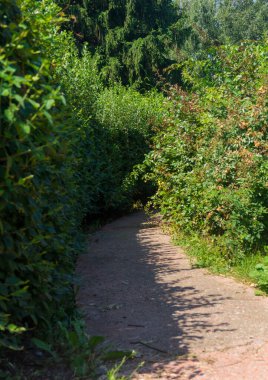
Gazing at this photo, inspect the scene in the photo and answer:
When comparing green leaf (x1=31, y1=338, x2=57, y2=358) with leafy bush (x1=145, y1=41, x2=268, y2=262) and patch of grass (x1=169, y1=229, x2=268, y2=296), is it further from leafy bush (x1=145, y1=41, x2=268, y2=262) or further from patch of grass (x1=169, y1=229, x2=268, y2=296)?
leafy bush (x1=145, y1=41, x2=268, y2=262)

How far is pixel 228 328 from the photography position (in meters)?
4.45

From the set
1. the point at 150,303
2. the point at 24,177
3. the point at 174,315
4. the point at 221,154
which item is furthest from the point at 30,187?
the point at 221,154

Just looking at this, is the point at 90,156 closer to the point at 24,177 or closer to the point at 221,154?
the point at 221,154

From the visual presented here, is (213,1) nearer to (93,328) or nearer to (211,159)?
(211,159)

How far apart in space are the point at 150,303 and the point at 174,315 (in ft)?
1.51

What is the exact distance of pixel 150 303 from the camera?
5238 millimetres

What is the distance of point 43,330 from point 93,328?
3.12 feet

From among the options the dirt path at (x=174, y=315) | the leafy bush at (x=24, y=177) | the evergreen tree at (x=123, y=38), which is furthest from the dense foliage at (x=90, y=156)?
the evergreen tree at (x=123, y=38)

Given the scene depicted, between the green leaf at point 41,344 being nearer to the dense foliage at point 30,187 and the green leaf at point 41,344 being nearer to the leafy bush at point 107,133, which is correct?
the dense foliage at point 30,187

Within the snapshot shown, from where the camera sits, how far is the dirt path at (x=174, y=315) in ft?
12.4

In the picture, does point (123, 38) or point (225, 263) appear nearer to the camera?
point (225, 263)

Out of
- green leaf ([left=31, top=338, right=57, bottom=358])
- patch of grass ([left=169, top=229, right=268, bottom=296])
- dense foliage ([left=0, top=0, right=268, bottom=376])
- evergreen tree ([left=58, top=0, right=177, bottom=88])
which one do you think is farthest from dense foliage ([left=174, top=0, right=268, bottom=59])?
green leaf ([left=31, top=338, right=57, bottom=358])

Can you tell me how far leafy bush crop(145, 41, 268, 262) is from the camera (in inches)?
257

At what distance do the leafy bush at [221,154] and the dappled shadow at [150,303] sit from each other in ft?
2.26
